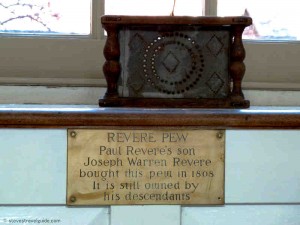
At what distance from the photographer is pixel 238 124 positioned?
1602 mm

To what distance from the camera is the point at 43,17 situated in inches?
81.6

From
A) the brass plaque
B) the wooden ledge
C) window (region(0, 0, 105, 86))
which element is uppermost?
window (region(0, 0, 105, 86))

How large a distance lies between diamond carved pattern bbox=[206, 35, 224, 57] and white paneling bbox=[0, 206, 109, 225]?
1.66ft

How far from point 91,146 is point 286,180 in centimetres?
48

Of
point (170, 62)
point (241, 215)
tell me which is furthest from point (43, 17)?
point (241, 215)

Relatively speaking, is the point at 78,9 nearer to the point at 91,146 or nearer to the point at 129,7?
the point at 129,7

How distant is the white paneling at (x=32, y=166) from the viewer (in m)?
1.57

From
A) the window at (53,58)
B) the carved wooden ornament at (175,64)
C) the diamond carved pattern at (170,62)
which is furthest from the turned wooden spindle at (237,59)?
the window at (53,58)

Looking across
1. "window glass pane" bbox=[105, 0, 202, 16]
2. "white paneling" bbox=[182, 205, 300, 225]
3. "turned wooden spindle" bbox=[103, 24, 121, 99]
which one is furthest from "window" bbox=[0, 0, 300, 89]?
"white paneling" bbox=[182, 205, 300, 225]

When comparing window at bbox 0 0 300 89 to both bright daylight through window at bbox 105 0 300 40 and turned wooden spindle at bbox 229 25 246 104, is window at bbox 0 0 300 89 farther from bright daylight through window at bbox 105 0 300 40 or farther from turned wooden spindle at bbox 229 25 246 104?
turned wooden spindle at bbox 229 25 246 104

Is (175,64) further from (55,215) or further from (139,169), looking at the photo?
(55,215)

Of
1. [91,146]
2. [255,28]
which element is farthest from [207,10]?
[91,146]

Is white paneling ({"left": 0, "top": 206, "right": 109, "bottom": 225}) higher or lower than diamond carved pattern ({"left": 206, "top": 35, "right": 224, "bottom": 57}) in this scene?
lower

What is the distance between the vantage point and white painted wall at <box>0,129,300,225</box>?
5.16 feet
